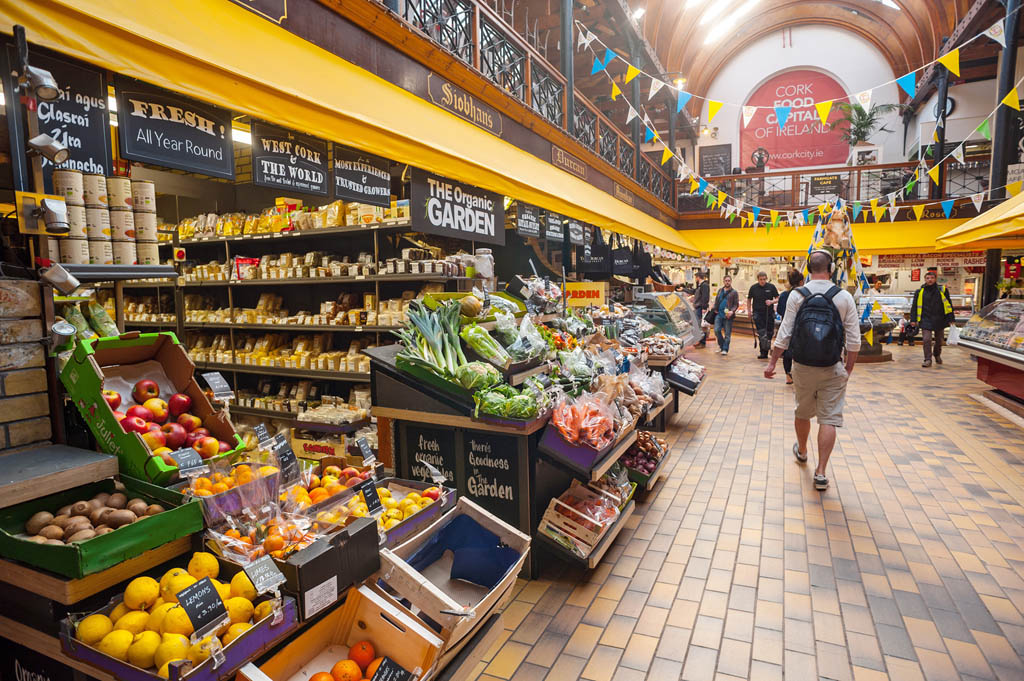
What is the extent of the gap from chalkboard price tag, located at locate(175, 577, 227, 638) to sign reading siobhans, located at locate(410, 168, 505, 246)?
10.4 ft

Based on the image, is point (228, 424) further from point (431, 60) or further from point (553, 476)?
point (431, 60)

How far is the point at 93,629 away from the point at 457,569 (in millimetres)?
1124

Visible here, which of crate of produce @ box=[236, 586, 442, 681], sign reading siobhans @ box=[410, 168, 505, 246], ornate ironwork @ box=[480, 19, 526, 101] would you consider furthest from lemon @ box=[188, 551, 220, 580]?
ornate ironwork @ box=[480, 19, 526, 101]

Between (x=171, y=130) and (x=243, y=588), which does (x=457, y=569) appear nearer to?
(x=243, y=588)

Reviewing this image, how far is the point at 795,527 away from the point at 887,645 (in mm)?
1188

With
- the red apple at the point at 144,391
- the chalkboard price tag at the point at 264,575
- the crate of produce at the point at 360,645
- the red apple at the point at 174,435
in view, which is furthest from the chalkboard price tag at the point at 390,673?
the red apple at the point at 144,391

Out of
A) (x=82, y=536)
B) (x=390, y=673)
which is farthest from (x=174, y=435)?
(x=390, y=673)

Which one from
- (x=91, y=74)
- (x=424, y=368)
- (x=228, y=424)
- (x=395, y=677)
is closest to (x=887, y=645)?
(x=395, y=677)

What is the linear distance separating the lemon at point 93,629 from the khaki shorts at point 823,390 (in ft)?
13.8

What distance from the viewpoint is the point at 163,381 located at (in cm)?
224

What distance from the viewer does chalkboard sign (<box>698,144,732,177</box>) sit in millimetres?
20438

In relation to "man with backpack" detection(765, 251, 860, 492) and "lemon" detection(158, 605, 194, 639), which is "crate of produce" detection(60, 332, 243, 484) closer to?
"lemon" detection(158, 605, 194, 639)

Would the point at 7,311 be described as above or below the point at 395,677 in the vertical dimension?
above

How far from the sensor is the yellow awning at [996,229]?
706cm
